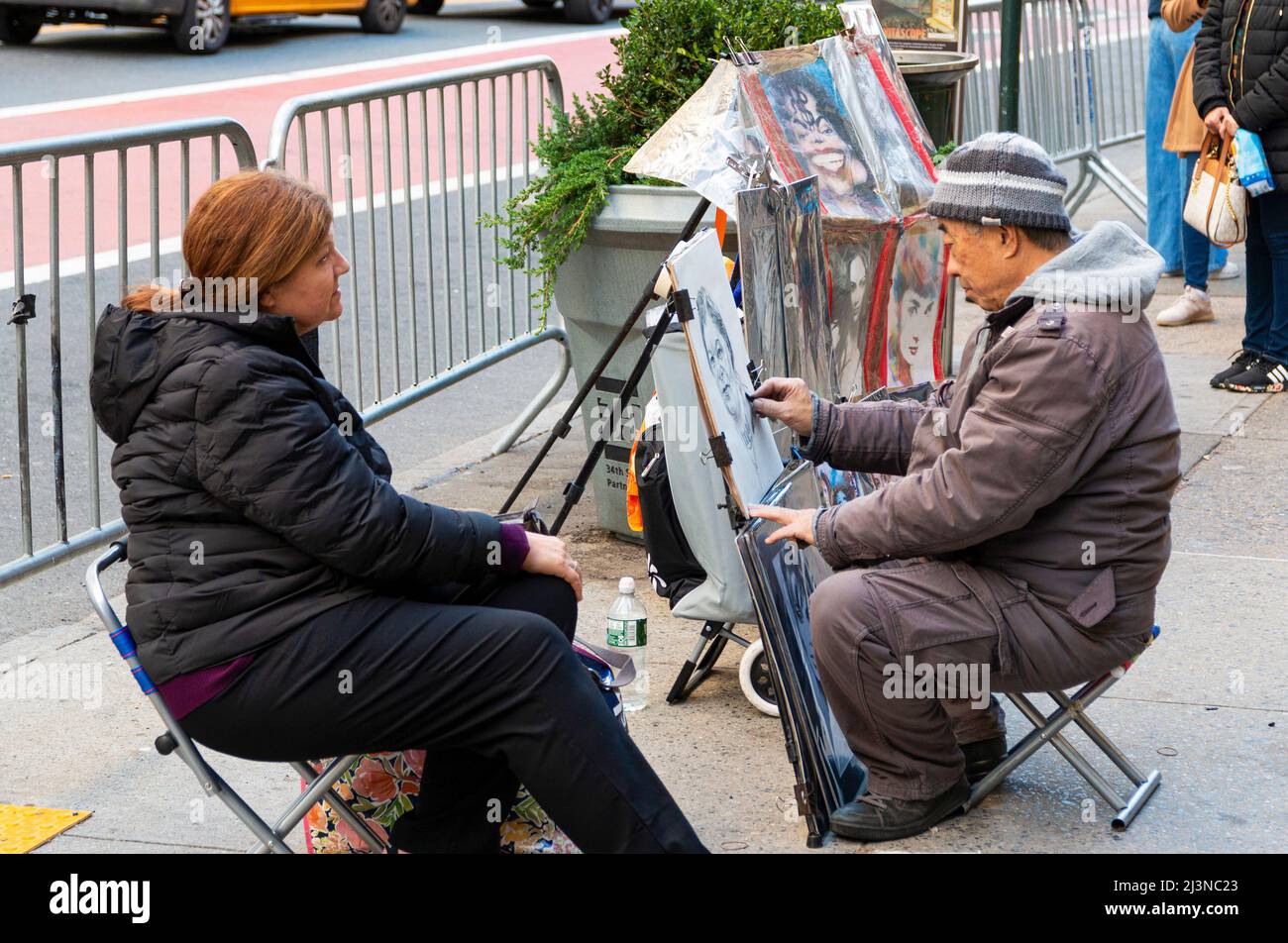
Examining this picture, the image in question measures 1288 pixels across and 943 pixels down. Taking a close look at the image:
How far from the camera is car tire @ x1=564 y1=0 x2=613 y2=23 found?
67.4ft

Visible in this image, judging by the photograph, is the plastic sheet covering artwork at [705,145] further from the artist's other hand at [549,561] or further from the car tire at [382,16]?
the car tire at [382,16]

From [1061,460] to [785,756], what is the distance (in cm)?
117

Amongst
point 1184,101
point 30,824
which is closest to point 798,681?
point 30,824

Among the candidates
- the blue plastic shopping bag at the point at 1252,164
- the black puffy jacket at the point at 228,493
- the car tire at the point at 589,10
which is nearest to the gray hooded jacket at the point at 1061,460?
the black puffy jacket at the point at 228,493

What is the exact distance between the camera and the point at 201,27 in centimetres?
1591

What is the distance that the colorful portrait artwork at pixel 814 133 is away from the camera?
469 cm

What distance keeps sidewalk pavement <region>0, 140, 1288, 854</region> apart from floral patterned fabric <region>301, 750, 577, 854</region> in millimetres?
360

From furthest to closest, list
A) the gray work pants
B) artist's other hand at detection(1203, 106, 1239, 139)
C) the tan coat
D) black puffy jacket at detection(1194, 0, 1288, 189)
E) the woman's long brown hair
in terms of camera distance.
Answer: the tan coat < artist's other hand at detection(1203, 106, 1239, 139) < black puffy jacket at detection(1194, 0, 1288, 189) < the gray work pants < the woman's long brown hair

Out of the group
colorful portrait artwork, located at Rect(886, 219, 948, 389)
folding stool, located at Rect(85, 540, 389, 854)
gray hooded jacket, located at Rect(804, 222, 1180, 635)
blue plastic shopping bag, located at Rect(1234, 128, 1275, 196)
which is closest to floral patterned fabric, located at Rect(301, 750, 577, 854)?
folding stool, located at Rect(85, 540, 389, 854)

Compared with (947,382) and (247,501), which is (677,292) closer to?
(947,382)

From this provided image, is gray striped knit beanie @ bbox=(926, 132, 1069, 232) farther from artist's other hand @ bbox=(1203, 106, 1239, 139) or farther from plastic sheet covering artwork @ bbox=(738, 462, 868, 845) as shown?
artist's other hand @ bbox=(1203, 106, 1239, 139)
